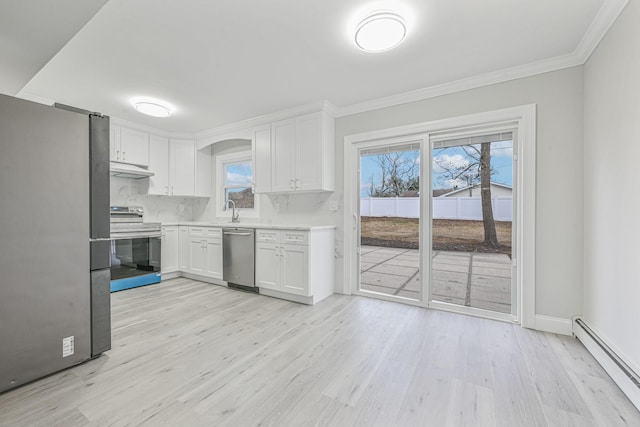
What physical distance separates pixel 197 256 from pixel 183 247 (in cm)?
39

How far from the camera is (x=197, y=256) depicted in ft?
14.0

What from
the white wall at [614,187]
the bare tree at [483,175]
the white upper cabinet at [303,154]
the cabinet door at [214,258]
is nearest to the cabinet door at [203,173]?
the cabinet door at [214,258]

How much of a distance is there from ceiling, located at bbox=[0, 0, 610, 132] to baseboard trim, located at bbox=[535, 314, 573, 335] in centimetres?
232

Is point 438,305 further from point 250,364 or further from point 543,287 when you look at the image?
point 250,364

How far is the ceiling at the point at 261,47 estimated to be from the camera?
5.89 feet

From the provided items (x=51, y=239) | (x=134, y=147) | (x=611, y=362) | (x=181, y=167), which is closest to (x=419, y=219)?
(x=611, y=362)

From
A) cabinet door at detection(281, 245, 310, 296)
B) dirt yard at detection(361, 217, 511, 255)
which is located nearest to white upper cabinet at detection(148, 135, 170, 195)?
cabinet door at detection(281, 245, 310, 296)

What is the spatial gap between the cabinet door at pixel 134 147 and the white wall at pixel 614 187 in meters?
5.37

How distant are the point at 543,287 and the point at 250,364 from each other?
262cm

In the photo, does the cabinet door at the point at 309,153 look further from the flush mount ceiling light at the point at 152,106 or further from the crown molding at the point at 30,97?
the crown molding at the point at 30,97

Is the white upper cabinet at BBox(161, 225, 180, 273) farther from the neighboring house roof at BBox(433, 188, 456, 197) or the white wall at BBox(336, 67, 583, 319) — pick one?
the white wall at BBox(336, 67, 583, 319)

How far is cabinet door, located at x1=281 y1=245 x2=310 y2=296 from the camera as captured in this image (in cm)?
319

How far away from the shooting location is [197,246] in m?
4.27

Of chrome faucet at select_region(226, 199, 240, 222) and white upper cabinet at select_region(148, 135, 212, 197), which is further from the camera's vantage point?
chrome faucet at select_region(226, 199, 240, 222)
